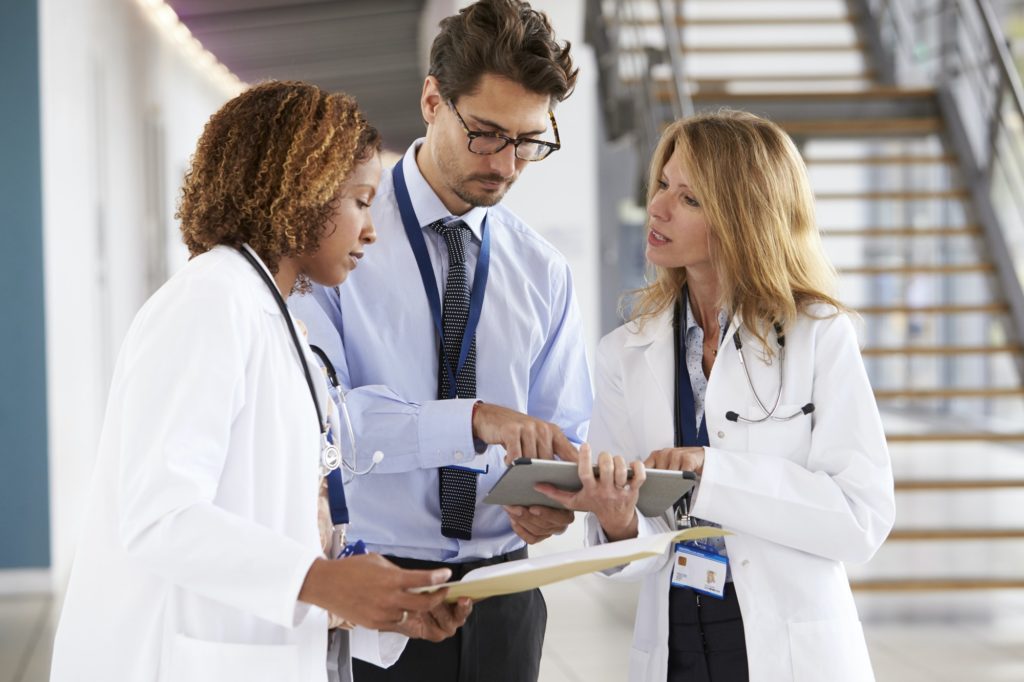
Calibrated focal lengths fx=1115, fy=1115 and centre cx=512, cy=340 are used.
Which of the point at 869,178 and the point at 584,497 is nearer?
the point at 584,497

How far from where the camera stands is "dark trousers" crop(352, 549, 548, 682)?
2025 mm

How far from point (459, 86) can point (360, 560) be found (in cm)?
108

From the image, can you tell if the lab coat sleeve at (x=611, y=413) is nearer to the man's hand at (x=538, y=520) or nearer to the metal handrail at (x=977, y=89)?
the man's hand at (x=538, y=520)

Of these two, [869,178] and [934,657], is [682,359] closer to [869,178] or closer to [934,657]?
[934,657]

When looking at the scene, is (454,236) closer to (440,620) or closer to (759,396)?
(759,396)

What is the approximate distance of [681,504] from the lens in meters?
2.05

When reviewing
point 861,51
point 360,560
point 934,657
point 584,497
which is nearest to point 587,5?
point 861,51

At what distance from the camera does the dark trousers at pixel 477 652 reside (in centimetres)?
203

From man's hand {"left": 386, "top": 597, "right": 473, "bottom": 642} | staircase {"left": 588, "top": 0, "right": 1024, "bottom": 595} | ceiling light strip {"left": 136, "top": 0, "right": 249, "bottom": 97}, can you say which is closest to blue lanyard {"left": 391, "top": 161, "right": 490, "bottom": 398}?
man's hand {"left": 386, "top": 597, "right": 473, "bottom": 642}

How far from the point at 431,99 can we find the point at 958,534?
14.9 ft

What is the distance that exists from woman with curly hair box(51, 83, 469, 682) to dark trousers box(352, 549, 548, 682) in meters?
0.53

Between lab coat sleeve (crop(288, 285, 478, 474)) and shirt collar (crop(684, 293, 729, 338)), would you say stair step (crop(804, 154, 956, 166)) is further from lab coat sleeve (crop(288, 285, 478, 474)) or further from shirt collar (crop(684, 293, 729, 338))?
lab coat sleeve (crop(288, 285, 478, 474))

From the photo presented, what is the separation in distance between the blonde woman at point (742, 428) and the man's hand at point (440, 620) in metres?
0.33

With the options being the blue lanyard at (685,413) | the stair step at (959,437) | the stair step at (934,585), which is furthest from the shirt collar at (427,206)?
the stair step at (959,437)
